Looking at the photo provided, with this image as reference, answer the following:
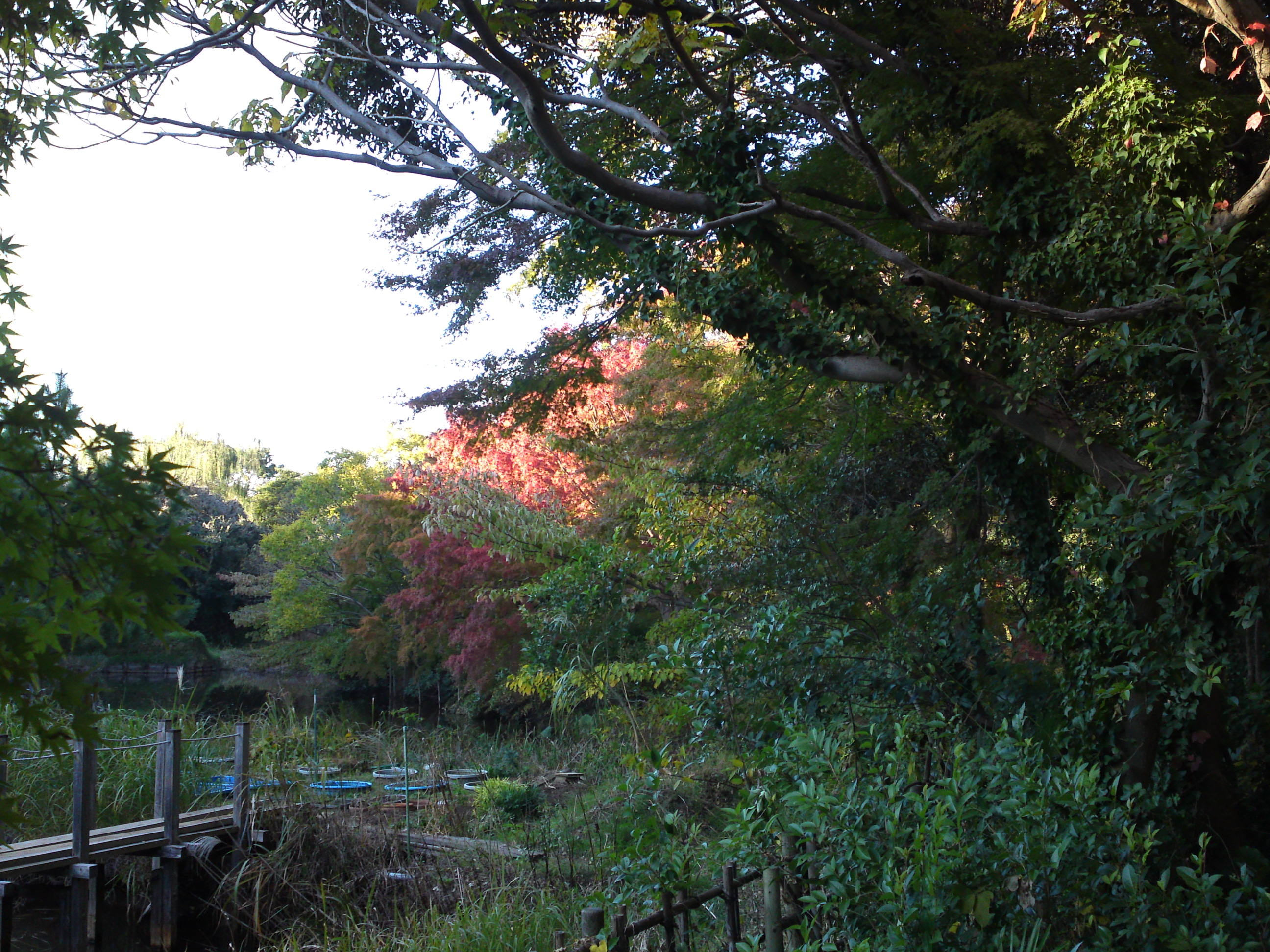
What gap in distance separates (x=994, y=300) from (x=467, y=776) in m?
8.64

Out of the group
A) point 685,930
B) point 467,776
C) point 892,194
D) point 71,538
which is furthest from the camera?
point 467,776

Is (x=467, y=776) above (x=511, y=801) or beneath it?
beneath

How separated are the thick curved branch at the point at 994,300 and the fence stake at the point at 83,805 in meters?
7.08

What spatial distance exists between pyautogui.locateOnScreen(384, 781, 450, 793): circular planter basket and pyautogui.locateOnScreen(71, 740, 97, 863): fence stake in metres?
2.54

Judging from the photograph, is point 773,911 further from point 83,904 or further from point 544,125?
point 83,904

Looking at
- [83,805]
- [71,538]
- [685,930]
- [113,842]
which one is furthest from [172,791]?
[71,538]

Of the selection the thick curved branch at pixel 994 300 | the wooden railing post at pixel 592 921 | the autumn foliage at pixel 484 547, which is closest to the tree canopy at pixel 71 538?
the wooden railing post at pixel 592 921

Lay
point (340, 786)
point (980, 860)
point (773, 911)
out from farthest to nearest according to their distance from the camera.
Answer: point (340, 786)
point (773, 911)
point (980, 860)

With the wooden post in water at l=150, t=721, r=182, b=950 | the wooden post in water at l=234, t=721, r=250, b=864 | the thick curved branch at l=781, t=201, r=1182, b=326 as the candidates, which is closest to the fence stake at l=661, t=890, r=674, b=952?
the thick curved branch at l=781, t=201, r=1182, b=326

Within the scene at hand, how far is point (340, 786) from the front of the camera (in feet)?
30.7

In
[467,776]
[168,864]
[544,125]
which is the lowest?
[168,864]

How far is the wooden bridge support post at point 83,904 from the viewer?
770cm

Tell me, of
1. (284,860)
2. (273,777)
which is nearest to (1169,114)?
(284,860)

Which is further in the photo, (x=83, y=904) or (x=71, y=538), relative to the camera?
→ (x=83, y=904)
